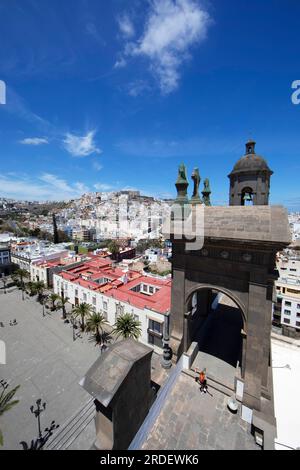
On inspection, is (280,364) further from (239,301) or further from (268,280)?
(268,280)

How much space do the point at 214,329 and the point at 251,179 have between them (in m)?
9.26

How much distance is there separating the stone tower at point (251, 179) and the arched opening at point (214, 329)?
5.44 m

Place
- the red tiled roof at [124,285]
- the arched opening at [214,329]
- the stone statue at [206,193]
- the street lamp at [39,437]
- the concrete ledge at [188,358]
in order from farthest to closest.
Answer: the red tiled roof at [124,285], the street lamp at [39,437], the stone statue at [206,193], the arched opening at [214,329], the concrete ledge at [188,358]

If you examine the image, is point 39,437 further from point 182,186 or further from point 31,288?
point 31,288

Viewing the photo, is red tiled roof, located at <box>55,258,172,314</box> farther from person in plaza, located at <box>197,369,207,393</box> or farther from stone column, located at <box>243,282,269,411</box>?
stone column, located at <box>243,282,269,411</box>

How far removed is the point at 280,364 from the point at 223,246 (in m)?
7.07

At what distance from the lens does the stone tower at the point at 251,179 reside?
1025 cm

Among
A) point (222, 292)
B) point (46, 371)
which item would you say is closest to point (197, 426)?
point (222, 292)

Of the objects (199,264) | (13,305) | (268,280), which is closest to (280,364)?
(268,280)

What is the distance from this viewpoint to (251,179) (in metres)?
10.4

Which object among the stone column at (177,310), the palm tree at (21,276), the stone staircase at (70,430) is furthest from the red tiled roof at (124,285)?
the palm tree at (21,276)

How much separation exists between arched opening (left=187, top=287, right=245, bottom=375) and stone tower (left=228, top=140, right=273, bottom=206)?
5444 millimetres

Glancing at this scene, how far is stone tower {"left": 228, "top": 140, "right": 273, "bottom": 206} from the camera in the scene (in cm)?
1025

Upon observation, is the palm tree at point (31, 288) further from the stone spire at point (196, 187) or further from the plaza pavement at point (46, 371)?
the stone spire at point (196, 187)
